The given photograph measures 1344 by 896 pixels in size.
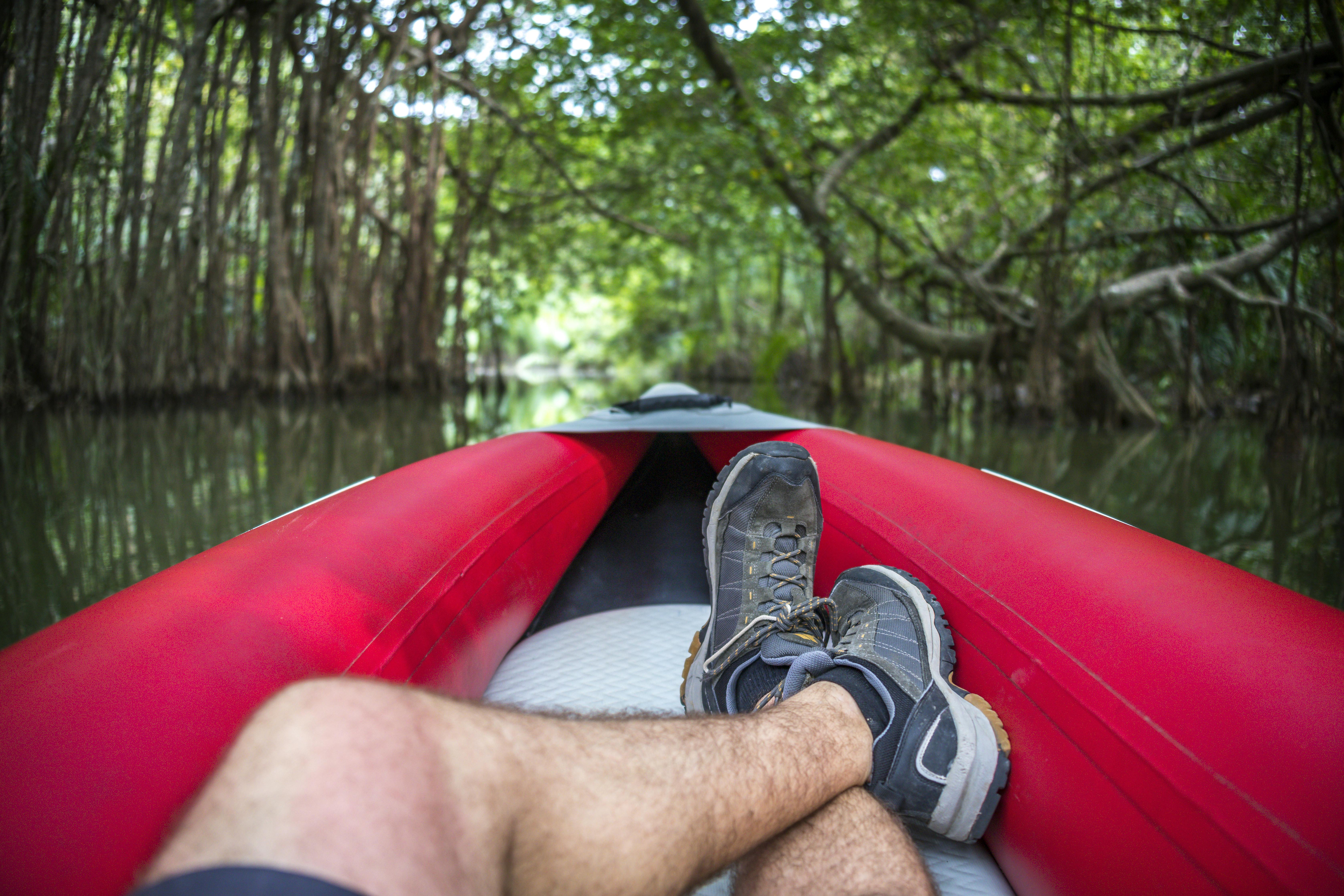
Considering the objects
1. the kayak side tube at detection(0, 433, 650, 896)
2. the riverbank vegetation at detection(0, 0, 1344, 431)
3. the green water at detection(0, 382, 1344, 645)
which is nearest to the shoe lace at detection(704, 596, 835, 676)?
the kayak side tube at detection(0, 433, 650, 896)

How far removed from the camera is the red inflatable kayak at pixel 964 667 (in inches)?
18.6

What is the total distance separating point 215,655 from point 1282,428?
4.59 metres

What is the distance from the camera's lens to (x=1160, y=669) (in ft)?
2.04

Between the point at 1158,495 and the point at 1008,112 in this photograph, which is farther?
the point at 1008,112

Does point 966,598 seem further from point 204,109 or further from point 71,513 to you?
point 204,109

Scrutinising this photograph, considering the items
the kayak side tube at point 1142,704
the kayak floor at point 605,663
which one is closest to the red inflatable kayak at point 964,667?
the kayak side tube at point 1142,704

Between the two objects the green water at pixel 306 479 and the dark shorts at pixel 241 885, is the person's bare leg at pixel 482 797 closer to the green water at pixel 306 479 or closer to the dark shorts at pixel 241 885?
the dark shorts at pixel 241 885

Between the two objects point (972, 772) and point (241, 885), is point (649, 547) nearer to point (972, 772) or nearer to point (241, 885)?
point (972, 772)

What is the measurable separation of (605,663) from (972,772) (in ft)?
2.27

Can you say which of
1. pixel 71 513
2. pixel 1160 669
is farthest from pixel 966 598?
pixel 71 513

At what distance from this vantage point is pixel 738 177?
681cm

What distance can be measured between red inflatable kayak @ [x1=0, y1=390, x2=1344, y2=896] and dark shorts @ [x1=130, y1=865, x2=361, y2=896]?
13 cm

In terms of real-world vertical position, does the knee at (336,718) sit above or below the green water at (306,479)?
above

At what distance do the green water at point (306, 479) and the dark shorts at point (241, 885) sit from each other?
1168 millimetres
